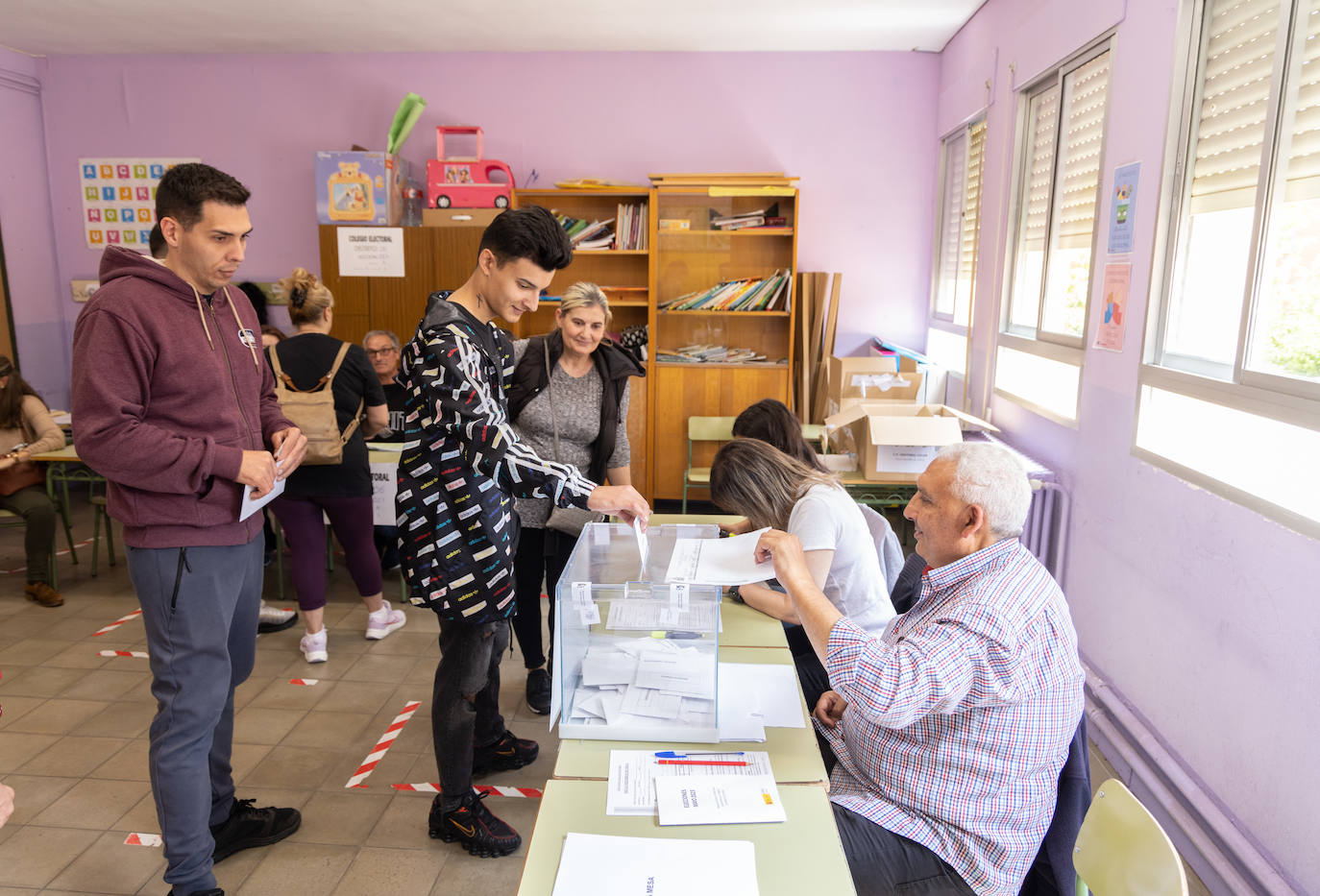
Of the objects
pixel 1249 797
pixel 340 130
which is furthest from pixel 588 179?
pixel 1249 797

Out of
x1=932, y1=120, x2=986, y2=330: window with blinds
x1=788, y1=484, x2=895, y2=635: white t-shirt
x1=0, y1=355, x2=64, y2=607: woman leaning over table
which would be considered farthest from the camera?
x1=932, y1=120, x2=986, y2=330: window with blinds

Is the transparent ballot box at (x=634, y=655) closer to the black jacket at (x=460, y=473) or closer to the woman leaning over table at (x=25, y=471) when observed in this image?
the black jacket at (x=460, y=473)

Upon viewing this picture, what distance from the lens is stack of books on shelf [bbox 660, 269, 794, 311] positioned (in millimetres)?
5688

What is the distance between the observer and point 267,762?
2.90 meters

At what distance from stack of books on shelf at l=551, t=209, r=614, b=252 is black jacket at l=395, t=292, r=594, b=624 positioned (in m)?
3.83

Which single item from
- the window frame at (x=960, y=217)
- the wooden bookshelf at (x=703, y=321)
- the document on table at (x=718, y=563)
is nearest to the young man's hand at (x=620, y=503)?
the document on table at (x=718, y=563)

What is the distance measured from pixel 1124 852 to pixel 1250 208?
197cm

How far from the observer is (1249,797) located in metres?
2.15

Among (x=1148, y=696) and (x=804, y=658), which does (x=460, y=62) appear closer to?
(x=804, y=658)

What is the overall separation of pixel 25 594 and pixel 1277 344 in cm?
554

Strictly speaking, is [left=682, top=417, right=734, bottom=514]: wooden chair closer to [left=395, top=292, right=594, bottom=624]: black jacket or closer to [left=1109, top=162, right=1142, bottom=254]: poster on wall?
[left=1109, top=162, right=1142, bottom=254]: poster on wall

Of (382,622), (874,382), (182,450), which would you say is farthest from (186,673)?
(874,382)

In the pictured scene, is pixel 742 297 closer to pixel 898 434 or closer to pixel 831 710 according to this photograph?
pixel 898 434

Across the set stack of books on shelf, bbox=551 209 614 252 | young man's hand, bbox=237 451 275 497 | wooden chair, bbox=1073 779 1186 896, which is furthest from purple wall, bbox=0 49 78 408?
wooden chair, bbox=1073 779 1186 896
